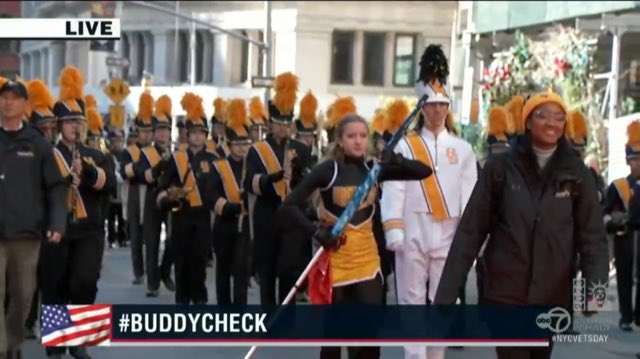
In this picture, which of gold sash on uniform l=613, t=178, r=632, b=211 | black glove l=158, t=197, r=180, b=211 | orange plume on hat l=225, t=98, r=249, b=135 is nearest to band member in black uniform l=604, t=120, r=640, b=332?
gold sash on uniform l=613, t=178, r=632, b=211

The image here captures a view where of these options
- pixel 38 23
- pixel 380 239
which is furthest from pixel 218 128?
pixel 38 23

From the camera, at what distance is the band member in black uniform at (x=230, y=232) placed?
595 inches

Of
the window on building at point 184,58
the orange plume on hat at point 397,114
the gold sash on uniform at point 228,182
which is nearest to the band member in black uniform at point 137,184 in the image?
the orange plume on hat at point 397,114

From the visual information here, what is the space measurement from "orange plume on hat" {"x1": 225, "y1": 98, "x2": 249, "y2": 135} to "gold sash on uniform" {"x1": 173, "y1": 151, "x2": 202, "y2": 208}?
686 mm

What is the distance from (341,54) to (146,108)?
5802cm

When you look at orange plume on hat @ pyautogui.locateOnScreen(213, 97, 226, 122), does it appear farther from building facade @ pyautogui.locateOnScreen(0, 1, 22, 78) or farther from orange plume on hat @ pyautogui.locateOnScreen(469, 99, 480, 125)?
building facade @ pyautogui.locateOnScreen(0, 1, 22, 78)

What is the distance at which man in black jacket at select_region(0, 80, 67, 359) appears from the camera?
10.9 meters

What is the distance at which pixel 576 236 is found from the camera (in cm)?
826

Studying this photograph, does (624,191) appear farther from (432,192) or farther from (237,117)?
(432,192)

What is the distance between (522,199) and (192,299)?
8.57m

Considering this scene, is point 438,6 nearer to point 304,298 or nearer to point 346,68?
point 346,68

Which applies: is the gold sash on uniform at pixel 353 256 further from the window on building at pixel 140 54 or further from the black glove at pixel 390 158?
the window on building at pixel 140 54

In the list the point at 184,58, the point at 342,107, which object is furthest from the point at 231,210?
the point at 184,58

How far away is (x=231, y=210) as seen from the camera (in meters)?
15.1
